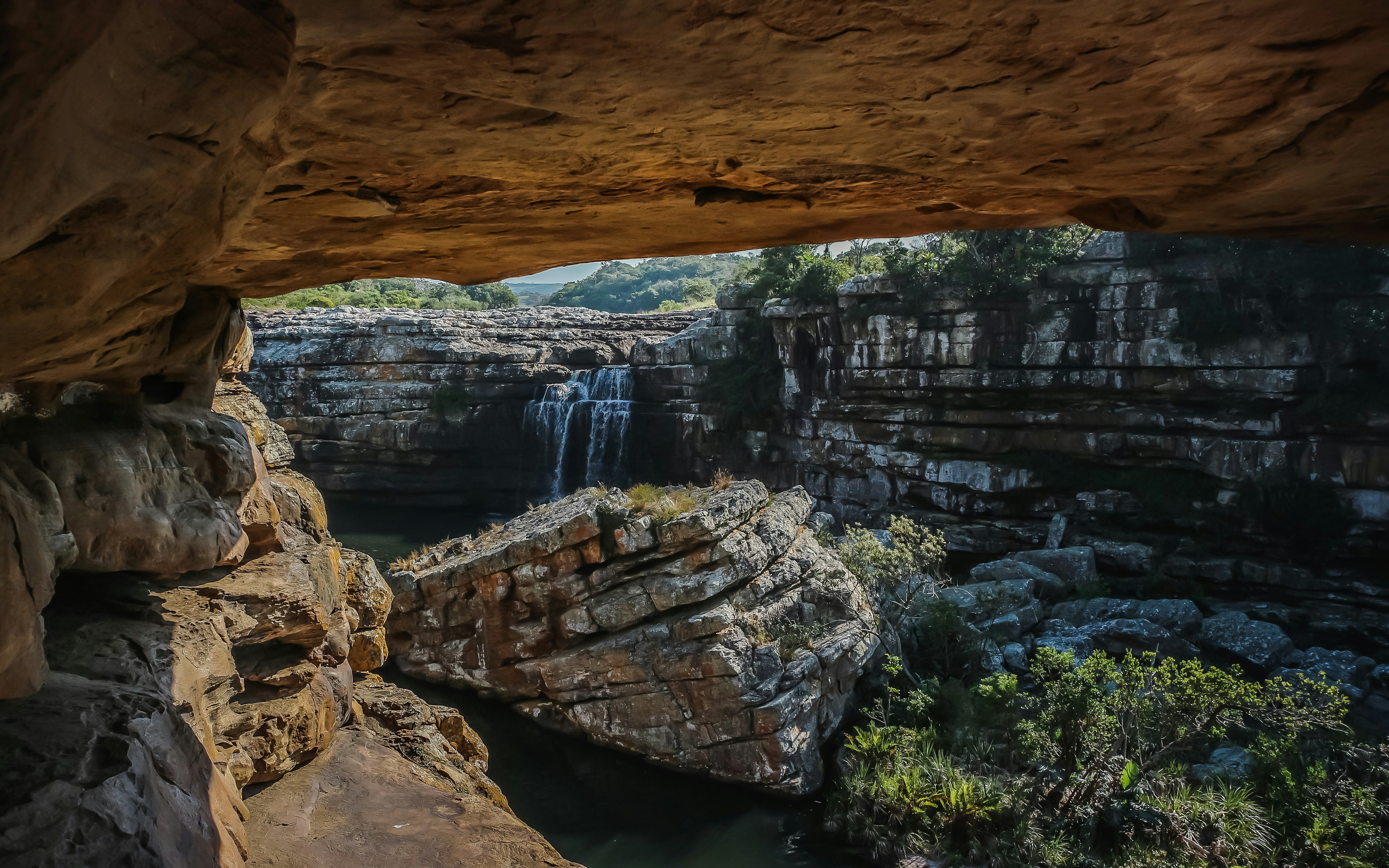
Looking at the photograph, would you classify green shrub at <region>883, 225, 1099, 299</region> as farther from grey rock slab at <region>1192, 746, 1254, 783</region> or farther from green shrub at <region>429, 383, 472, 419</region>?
green shrub at <region>429, 383, 472, 419</region>

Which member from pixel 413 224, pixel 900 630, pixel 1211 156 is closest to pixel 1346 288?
pixel 900 630

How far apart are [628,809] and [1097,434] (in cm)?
Answer: 1600

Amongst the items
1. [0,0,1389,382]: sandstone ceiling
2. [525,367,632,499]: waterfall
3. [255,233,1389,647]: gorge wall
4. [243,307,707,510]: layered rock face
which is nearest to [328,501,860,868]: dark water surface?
[0,0,1389,382]: sandstone ceiling

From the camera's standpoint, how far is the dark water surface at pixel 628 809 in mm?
9445

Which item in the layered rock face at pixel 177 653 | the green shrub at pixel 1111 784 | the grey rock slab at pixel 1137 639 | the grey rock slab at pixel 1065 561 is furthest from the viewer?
the grey rock slab at pixel 1065 561

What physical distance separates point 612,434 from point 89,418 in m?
22.1

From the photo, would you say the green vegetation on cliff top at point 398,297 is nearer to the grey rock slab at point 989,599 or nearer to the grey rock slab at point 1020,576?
the grey rock slab at point 1020,576

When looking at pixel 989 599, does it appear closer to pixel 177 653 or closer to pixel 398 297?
pixel 177 653

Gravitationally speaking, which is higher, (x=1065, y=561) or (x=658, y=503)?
(x=658, y=503)

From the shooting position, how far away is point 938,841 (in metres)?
9.09

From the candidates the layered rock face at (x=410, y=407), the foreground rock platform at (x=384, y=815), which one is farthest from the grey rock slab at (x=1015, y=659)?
the layered rock face at (x=410, y=407)

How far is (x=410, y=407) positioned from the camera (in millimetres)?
27281

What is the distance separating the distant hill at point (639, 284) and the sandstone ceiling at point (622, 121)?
199 feet

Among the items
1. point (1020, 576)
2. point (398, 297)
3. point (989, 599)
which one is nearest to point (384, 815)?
point (989, 599)
